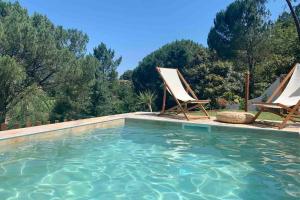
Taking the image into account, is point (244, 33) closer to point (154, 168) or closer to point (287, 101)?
point (287, 101)

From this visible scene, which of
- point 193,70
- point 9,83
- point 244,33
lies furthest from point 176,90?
point 244,33

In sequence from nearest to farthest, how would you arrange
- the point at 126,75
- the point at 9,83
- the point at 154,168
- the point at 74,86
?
the point at 154,168 < the point at 9,83 < the point at 74,86 < the point at 126,75

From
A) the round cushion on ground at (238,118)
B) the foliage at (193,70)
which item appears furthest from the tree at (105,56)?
the round cushion on ground at (238,118)

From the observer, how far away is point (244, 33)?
2505 cm

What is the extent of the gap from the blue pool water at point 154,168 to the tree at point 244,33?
1765 centimetres

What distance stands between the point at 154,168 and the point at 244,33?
2207cm

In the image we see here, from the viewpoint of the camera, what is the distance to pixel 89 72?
1727 centimetres

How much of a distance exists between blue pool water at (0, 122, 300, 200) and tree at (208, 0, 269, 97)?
695 inches

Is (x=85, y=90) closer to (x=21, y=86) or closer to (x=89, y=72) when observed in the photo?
(x=89, y=72)

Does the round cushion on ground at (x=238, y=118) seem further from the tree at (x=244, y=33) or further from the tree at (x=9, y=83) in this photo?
the tree at (x=244, y=33)

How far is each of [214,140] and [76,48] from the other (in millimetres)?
16616

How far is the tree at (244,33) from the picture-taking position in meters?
24.4

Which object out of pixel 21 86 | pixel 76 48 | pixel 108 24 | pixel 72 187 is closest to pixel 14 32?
pixel 21 86

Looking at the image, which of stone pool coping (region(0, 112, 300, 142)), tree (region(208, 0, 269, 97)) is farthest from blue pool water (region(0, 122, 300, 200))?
tree (region(208, 0, 269, 97))
